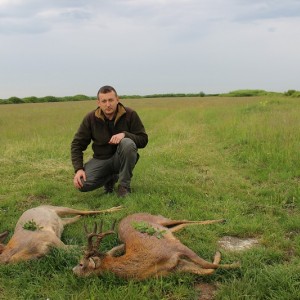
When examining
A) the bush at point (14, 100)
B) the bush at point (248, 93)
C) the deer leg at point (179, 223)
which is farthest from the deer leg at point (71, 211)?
the bush at point (14, 100)

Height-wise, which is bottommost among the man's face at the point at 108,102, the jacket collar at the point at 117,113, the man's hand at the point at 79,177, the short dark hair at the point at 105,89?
the man's hand at the point at 79,177

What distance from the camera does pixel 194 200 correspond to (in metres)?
6.32

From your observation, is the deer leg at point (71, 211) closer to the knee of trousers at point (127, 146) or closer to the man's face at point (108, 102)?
the knee of trousers at point (127, 146)

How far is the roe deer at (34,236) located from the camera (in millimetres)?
4477

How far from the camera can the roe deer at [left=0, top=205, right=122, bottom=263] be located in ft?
14.7

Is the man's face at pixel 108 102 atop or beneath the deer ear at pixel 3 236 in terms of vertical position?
atop

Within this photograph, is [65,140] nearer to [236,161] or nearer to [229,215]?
[236,161]

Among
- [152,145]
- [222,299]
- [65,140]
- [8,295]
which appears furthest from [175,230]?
[65,140]

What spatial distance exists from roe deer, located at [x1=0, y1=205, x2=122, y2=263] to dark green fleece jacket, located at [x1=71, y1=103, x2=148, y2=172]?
158 cm

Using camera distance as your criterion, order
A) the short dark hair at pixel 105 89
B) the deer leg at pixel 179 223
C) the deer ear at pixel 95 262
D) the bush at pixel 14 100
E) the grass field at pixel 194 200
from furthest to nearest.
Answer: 1. the bush at pixel 14 100
2. the short dark hair at pixel 105 89
3. the deer leg at pixel 179 223
4. the deer ear at pixel 95 262
5. the grass field at pixel 194 200

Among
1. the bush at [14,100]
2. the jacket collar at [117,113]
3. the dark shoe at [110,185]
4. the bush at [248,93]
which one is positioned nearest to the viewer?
the jacket collar at [117,113]

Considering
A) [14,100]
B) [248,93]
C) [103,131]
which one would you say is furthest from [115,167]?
[14,100]

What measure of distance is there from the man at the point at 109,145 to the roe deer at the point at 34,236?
1.37m

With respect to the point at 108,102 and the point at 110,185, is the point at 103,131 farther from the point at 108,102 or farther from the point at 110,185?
the point at 110,185
